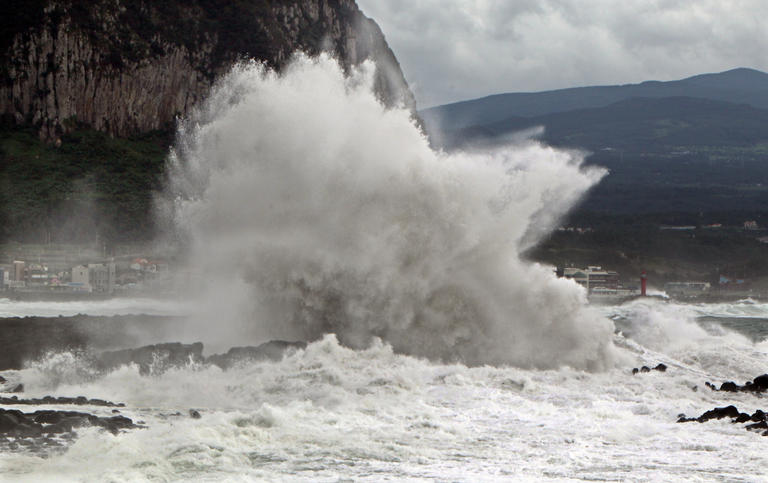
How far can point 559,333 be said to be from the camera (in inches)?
1122

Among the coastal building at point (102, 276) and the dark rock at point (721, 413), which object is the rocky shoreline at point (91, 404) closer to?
the dark rock at point (721, 413)

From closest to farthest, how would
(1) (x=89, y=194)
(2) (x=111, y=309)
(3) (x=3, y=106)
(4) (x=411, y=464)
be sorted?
(4) (x=411, y=464) → (2) (x=111, y=309) → (1) (x=89, y=194) → (3) (x=3, y=106)

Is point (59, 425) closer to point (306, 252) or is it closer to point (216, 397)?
point (216, 397)

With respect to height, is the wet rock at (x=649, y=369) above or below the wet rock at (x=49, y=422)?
above

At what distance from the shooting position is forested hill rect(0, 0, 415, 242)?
3108 inches

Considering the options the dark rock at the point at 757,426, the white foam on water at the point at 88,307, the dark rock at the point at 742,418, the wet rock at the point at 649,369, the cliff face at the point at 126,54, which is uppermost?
the cliff face at the point at 126,54

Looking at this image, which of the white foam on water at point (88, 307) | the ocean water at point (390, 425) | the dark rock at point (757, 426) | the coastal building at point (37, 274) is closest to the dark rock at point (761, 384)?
the ocean water at point (390, 425)

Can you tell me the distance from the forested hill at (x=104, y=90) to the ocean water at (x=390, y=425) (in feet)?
174

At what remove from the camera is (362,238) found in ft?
91.1

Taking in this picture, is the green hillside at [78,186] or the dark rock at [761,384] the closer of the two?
the dark rock at [761,384]

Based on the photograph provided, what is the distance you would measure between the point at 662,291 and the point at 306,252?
245 feet

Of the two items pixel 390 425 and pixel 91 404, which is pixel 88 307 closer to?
pixel 91 404

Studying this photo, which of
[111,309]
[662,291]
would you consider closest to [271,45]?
[662,291]

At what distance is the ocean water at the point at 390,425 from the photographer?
53.7ft
